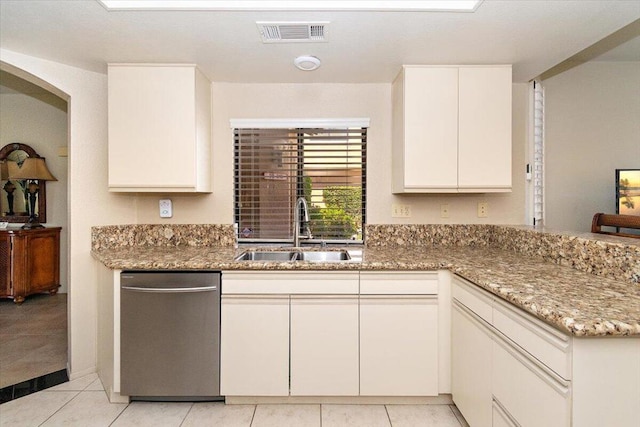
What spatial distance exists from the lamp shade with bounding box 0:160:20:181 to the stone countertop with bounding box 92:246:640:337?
9.66ft

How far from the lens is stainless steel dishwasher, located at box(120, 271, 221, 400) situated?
1928 millimetres

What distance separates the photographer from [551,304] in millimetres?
1126

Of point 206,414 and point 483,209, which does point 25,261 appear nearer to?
point 206,414

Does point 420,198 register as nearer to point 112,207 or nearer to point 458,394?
point 458,394

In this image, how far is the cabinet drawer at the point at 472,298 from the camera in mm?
1511

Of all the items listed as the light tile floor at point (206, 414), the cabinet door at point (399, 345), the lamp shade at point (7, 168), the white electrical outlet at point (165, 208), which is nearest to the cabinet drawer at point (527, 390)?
the cabinet door at point (399, 345)

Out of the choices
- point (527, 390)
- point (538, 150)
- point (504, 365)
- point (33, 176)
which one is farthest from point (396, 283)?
point (33, 176)

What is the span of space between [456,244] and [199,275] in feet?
6.17

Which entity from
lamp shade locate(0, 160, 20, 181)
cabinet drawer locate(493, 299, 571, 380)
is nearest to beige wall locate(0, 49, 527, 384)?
cabinet drawer locate(493, 299, 571, 380)

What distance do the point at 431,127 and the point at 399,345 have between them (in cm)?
143

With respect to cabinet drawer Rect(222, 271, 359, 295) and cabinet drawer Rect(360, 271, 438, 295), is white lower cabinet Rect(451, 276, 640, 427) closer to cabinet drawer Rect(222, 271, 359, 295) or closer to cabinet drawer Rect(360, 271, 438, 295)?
cabinet drawer Rect(360, 271, 438, 295)

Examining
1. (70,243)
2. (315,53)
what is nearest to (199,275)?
(70,243)

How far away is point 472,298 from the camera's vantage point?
1666 millimetres

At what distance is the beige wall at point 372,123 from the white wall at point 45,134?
8.32ft
